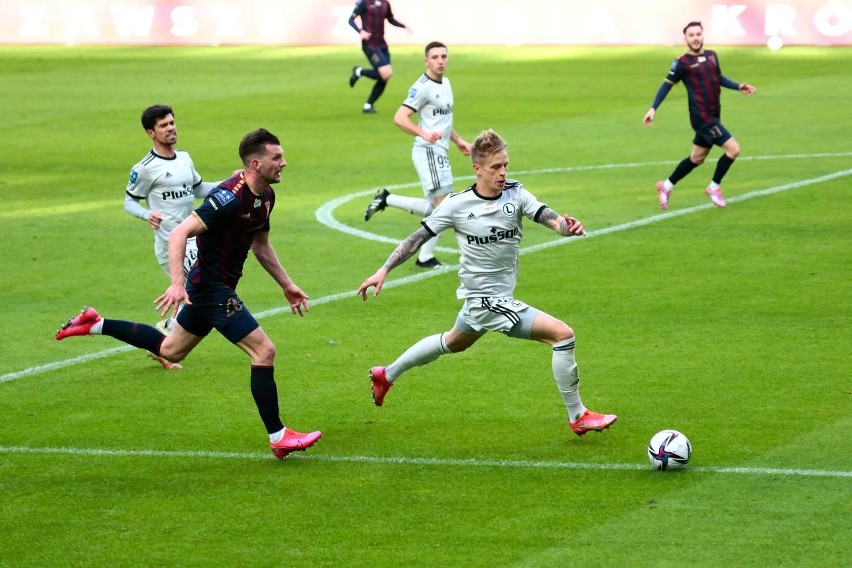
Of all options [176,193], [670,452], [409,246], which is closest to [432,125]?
[176,193]

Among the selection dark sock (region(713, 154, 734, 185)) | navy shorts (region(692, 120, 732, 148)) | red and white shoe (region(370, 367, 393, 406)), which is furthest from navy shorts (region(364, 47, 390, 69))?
red and white shoe (region(370, 367, 393, 406))

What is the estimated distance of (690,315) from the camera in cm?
1312

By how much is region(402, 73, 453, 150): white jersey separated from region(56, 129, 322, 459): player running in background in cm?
671

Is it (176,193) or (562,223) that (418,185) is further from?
(562,223)

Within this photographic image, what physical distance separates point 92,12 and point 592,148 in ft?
75.5

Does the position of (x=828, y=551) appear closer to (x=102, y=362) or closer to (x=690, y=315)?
(x=690, y=315)

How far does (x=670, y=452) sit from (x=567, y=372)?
0.96m

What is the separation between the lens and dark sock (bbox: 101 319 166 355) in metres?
10.5

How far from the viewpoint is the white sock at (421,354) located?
9992 mm

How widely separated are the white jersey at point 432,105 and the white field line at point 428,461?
23.9 feet

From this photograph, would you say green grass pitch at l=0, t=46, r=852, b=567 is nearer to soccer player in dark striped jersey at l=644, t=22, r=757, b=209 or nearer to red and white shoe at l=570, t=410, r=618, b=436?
red and white shoe at l=570, t=410, r=618, b=436

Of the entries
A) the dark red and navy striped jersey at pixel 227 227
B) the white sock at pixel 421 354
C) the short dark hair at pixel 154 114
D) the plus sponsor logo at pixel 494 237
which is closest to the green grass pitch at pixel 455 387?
the white sock at pixel 421 354

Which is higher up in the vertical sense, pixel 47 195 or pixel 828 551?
pixel 828 551

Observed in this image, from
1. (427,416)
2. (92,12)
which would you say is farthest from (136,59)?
(427,416)
